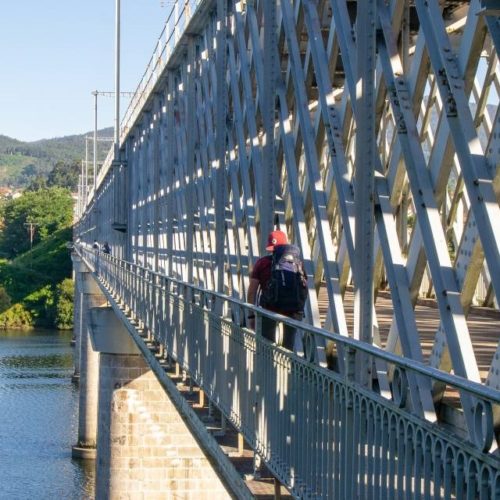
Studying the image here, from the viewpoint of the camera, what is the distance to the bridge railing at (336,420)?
507cm

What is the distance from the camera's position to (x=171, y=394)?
1542 centimetres

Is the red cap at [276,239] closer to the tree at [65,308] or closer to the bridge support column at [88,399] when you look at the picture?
the bridge support column at [88,399]

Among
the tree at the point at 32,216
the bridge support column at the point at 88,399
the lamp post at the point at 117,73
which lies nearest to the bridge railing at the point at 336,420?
the lamp post at the point at 117,73

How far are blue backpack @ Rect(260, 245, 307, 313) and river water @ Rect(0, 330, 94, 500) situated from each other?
111 ft

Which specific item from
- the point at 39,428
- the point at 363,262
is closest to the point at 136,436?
the point at 39,428

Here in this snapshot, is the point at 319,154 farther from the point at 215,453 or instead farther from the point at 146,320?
the point at 146,320

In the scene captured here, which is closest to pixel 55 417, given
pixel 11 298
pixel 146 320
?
pixel 146 320

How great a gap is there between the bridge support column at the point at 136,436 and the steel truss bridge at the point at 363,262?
13.5 m

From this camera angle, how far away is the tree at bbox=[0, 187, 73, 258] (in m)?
188

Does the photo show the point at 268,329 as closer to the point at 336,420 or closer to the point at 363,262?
the point at 363,262

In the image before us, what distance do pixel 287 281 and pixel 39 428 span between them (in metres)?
46.8

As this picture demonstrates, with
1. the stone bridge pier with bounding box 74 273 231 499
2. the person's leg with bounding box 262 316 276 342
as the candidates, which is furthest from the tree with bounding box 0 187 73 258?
the person's leg with bounding box 262 316 276 342

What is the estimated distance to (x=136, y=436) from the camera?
32.7 meters

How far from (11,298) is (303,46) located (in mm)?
115485
